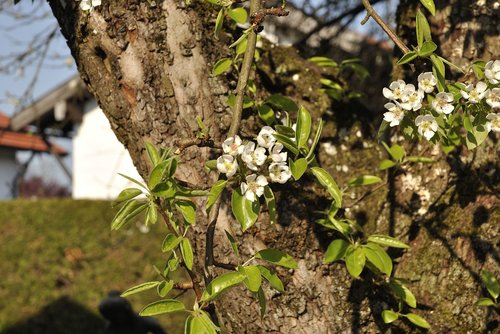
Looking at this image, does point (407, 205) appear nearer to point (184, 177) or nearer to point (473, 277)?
point (473, 277)

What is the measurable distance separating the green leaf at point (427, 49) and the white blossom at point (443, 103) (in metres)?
0.10

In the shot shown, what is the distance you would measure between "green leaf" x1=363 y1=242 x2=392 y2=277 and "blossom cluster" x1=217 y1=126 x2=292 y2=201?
1.22 ft

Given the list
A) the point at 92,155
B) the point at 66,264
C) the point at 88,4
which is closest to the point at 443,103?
the point at 88,4

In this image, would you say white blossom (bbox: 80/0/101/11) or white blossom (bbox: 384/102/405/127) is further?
white blossom (bbox: 80/0/101/11)

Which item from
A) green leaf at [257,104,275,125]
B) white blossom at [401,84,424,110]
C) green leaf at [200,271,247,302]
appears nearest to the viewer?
green leaf at [200,271,247,302]

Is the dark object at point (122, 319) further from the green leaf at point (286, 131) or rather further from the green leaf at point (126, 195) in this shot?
the green leaf at point (286, 131)

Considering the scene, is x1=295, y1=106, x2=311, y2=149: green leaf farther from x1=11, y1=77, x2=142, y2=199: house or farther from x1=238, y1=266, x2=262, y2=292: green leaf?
x1=11, y1=77, x2=142, y2=199: house

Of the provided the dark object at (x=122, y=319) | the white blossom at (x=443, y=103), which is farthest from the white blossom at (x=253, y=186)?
the dark object at (x=122, y=319)

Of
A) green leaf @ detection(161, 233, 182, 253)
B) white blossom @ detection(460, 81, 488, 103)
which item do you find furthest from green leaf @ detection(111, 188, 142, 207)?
white blossom @ detection(460, 81, 488, 103)

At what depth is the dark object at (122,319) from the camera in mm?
4285

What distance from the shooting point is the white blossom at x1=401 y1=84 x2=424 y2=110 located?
1294 millimetres

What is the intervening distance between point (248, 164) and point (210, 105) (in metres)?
0.45

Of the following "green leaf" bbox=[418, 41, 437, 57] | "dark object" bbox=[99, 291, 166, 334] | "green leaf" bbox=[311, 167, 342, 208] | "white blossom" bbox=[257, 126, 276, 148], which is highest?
"green leaf" bbox=[418, 41, 437, 57]

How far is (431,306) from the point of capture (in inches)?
65.5
